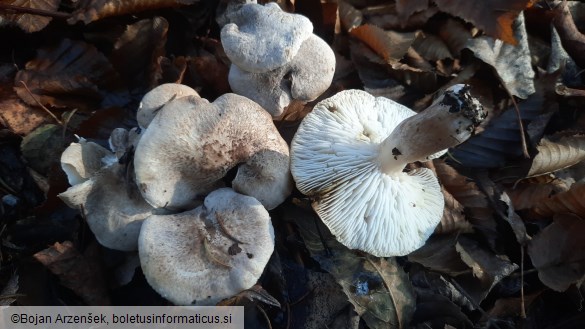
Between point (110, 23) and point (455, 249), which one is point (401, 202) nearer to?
point (455, 249)

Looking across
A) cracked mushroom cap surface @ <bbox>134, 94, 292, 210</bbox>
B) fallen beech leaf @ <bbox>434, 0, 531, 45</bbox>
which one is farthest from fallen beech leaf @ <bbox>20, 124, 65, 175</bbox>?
fallen beech leaf @ <bbox>434, 0, 531, 45</bbox>

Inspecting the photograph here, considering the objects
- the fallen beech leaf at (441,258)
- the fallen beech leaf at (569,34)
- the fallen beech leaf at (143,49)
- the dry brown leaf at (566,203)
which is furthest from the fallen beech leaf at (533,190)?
the fallen beech leaf at (143,49)

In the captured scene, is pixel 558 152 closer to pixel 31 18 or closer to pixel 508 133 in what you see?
pixel 508 133

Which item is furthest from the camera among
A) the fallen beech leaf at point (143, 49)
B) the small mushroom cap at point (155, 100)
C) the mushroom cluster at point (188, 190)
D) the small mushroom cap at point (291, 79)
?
the fallen beech leaf at point (143, 49)

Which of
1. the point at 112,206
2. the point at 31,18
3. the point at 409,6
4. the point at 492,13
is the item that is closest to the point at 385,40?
the point at 409,6

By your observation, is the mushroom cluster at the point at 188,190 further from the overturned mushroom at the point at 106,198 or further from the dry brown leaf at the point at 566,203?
the dry brown leaf at the point at 566,203

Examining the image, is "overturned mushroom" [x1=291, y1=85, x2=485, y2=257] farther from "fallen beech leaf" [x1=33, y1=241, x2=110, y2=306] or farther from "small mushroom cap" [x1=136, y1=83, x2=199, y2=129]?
"fallen beech leaf" [x1=33, y1=241, x2=110, y2=306]

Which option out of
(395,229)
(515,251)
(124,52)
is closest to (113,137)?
(124,52)
